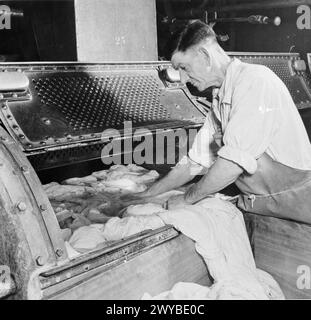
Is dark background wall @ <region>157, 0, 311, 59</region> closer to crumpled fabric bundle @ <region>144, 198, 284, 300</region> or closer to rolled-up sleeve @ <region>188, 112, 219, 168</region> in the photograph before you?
rolled-up sleeve @ <region>188, 112, 219, 168</region>

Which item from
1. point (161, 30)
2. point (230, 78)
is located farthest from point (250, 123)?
point (161, 30)

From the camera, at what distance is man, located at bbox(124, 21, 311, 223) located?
1.96 meters

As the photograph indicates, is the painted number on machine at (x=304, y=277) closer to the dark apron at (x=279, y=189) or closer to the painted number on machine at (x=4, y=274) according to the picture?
the dark apron at (x=279, y=189)

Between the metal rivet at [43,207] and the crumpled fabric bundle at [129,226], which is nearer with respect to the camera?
the metal rivet at [43,207]

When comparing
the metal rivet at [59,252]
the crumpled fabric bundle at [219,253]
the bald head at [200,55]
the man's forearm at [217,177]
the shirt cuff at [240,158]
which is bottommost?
the crumpled fabric bundle at [219,253]

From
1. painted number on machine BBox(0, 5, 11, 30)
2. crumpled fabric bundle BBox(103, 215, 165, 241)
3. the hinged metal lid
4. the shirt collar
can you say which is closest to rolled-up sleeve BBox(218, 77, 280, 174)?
the shirt collar

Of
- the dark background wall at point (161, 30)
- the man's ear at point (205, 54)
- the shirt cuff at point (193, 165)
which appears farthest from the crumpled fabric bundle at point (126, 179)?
the dark background wall at point (161, 30)

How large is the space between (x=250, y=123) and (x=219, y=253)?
2.39 ft

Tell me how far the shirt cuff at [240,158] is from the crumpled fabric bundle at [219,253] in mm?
334

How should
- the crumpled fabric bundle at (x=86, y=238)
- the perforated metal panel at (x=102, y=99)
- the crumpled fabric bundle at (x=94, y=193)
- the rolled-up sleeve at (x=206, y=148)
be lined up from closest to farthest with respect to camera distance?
the crumpled fabric bundle at (x=86, y=238) → the crumpled fabric bundle at (x=94, y=193) → the perforated metal panel at (x=102, y=99) → the rolled-up sleeve at (x=206, y=148)

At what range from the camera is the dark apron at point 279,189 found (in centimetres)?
208

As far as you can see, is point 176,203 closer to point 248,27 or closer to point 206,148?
point 206,148
